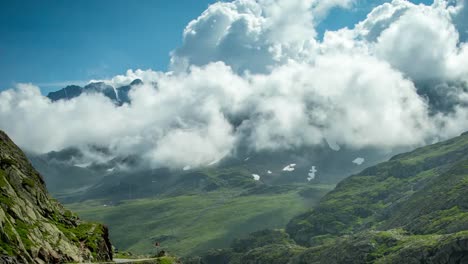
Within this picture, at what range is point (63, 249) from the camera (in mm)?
103125

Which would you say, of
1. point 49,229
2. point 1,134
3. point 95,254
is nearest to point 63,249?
point 49,229

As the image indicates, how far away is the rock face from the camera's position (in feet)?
282

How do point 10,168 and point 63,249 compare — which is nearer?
point 63,249

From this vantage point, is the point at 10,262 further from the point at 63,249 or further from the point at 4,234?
the point at 63,249

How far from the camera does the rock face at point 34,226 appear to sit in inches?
3378

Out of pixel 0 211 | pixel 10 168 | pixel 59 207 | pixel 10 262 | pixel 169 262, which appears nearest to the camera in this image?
pixel 10 262

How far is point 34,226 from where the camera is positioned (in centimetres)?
10075

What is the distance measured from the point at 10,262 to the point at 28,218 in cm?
2815

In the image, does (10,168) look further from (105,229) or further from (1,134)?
(105,229)

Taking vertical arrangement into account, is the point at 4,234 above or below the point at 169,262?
above

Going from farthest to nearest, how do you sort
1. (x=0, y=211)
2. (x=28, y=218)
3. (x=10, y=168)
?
(x=10, y=168)
(x=28, y=218)
(x=0, y=211)

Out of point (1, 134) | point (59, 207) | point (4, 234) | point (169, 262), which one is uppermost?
point (1, 134)

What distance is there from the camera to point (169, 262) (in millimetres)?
125250

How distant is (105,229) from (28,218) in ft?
122
